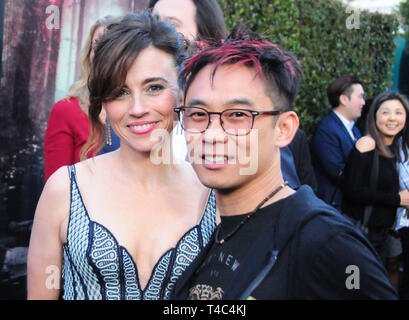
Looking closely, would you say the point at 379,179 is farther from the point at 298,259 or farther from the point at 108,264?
the point at 298,259

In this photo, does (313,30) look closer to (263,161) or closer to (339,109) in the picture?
(339,109)

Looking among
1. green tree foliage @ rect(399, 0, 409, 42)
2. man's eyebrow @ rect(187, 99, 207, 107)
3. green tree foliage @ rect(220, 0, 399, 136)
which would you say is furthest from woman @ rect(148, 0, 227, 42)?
green tree foliage @ rect(399, 0, 409, 42)

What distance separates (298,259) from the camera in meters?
1.09

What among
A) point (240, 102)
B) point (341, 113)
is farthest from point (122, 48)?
point (341, 113)

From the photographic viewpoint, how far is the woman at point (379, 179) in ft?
13.1

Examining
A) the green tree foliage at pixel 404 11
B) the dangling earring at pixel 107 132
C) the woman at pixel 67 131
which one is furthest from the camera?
the green tree foliage at pixel 404 11

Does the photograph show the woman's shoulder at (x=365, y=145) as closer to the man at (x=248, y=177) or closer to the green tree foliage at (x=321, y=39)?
the green tree foliage at (x=321, y=39)

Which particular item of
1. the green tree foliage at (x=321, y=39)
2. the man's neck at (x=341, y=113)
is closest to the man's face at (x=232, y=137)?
the green tree foliage at (x=321, y=39)

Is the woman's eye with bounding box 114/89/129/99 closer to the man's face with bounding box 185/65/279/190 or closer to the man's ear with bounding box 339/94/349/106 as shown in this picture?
the man's face with bounding box 185/65/279/190

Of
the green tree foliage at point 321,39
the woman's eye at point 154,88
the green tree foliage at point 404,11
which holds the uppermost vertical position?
the green tree foliage at point 404,11

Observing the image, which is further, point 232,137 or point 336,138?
point 336,138

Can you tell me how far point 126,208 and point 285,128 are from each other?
2.86 feet

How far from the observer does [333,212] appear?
3.81ft
